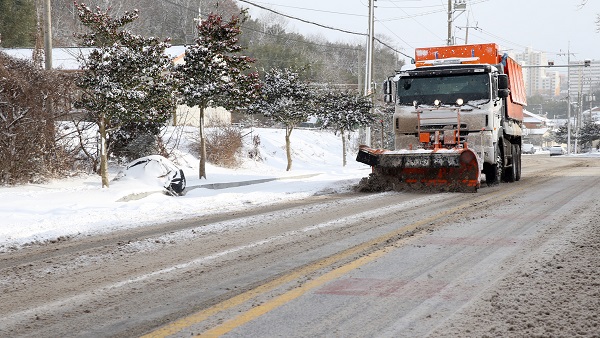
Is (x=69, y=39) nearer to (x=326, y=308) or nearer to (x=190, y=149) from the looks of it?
(x=190, y=149)

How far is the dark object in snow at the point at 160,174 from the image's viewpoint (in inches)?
577

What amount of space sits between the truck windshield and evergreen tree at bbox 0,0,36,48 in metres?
31.4

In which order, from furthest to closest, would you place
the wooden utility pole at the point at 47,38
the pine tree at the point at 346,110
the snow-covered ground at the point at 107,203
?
1. the pine tree at the point at 346,110
2. the wooden utility pole at the point at 47,38
3. the snow-covered ground at the point at 107,203

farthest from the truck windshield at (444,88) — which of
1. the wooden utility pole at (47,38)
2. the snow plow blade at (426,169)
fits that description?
the wooden utility pole at (47,38)

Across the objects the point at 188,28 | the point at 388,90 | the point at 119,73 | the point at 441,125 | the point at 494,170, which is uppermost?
the point at 188,28

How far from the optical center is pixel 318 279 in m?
5.36

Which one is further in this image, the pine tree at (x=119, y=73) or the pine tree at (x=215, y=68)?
the pine tree at (x=215, y=68)

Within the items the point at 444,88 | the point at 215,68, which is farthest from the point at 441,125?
the point at 215,68

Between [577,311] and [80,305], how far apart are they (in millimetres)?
3425

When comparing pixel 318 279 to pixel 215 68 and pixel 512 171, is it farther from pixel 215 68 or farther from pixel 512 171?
pixel 512 171

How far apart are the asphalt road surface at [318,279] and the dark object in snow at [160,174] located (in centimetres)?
518

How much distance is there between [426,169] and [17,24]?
34516mm

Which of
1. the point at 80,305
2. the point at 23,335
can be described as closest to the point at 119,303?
the point at 80,305

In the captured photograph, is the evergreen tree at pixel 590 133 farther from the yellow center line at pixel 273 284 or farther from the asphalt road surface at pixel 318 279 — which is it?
the yellow center line at pixel 273 284
